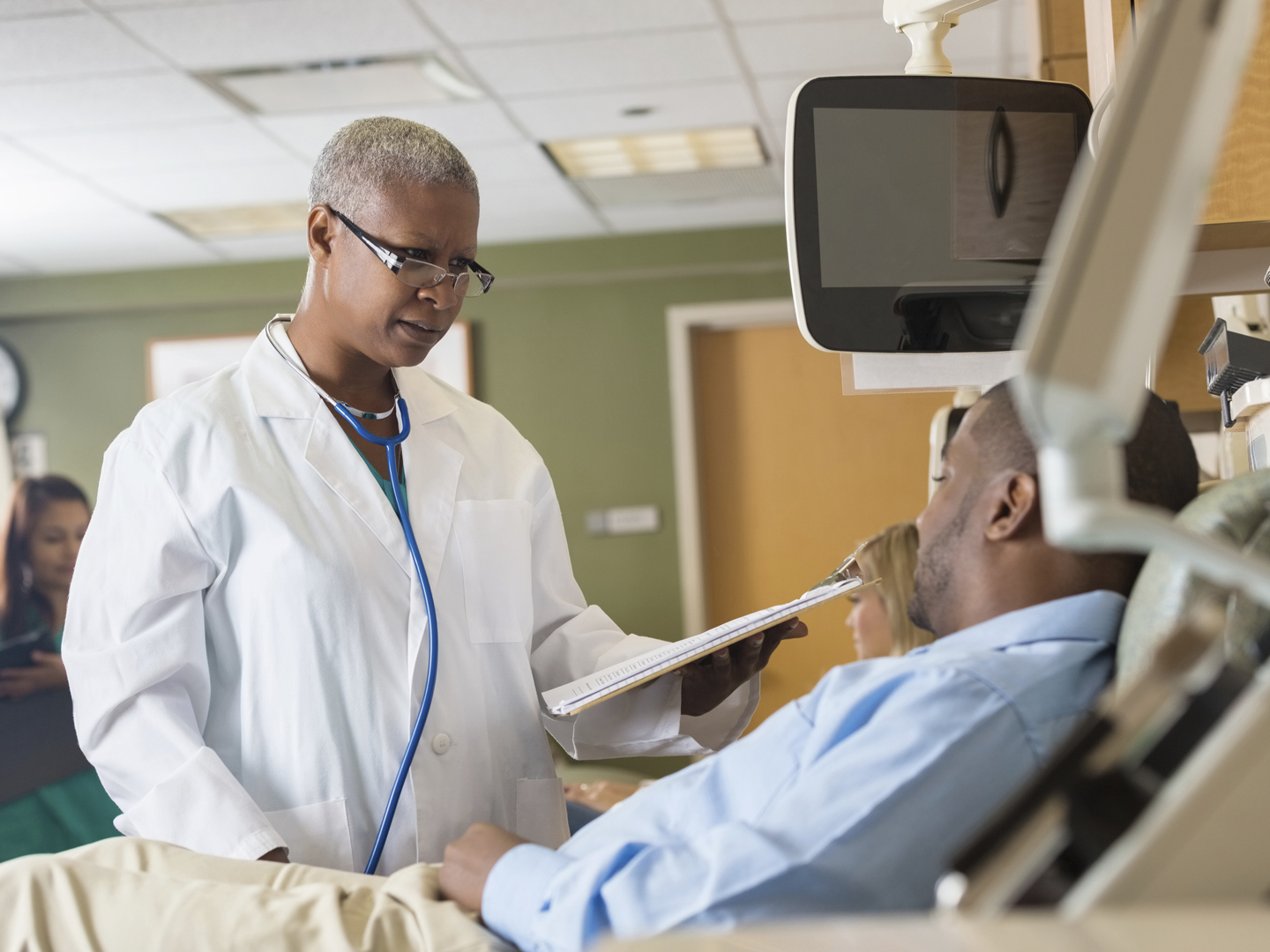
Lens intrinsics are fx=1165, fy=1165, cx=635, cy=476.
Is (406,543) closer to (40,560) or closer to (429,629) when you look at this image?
(429,629)

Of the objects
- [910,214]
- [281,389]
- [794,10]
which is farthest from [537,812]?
[794,10]

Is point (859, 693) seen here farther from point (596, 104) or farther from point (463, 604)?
point (596, 104)

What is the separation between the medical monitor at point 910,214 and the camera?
1303 millimetres

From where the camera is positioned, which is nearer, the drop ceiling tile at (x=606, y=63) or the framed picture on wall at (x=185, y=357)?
the drop ceiling tile at (x=606, y=63)

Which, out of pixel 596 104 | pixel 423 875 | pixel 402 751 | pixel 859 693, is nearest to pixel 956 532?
pixel 859 693

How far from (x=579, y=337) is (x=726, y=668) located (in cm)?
356

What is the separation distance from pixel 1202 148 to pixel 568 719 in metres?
1.22

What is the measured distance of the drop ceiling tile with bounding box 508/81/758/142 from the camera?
11.1 feet

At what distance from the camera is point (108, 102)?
3256mm

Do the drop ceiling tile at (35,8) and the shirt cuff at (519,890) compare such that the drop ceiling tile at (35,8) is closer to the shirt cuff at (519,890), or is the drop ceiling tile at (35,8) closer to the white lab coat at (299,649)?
the white lab coat at (299,649)

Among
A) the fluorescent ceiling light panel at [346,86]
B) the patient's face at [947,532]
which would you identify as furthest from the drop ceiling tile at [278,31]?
the patient's face at [947,532]

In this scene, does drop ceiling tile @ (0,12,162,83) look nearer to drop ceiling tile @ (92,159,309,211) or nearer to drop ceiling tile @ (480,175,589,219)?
drop ceiling tile @ (92,159,309,211)

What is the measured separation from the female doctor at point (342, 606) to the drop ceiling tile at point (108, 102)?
1989mm

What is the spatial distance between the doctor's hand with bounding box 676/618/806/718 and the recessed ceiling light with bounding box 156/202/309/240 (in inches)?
126
